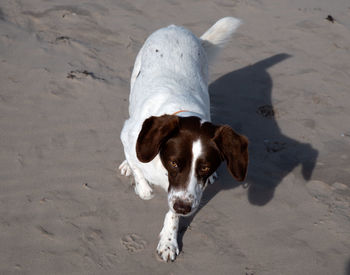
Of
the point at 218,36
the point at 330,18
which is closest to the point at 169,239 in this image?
the point at 218,36

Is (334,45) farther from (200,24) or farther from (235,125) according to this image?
(235,125)

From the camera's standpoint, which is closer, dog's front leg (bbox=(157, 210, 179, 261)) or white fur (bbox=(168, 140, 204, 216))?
white fur (bbox=(168, 140, 204, 216))

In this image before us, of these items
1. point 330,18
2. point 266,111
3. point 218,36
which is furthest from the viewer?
point 330,18

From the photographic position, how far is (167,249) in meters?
3.54

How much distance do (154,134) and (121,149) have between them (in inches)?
62.0

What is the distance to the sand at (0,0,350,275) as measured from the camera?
3605 millimetres

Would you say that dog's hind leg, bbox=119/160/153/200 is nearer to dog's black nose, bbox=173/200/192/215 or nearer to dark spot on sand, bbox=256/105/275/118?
dog's black nose, bbox=173/200/192/215

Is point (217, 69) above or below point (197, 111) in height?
below

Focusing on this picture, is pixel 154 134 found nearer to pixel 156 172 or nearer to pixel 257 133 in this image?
pixel 156 172

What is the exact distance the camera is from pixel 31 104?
5.08m

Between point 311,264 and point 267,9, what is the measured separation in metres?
→ 5.70

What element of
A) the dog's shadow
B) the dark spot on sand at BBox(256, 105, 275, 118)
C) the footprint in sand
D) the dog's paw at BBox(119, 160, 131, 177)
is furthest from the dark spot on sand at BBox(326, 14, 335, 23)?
the footprint in sand

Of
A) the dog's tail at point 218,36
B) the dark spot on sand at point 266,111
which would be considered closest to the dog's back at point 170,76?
the dog's tail at point 218,36

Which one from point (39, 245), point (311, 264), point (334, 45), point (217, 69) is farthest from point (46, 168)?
point (334, 45)
